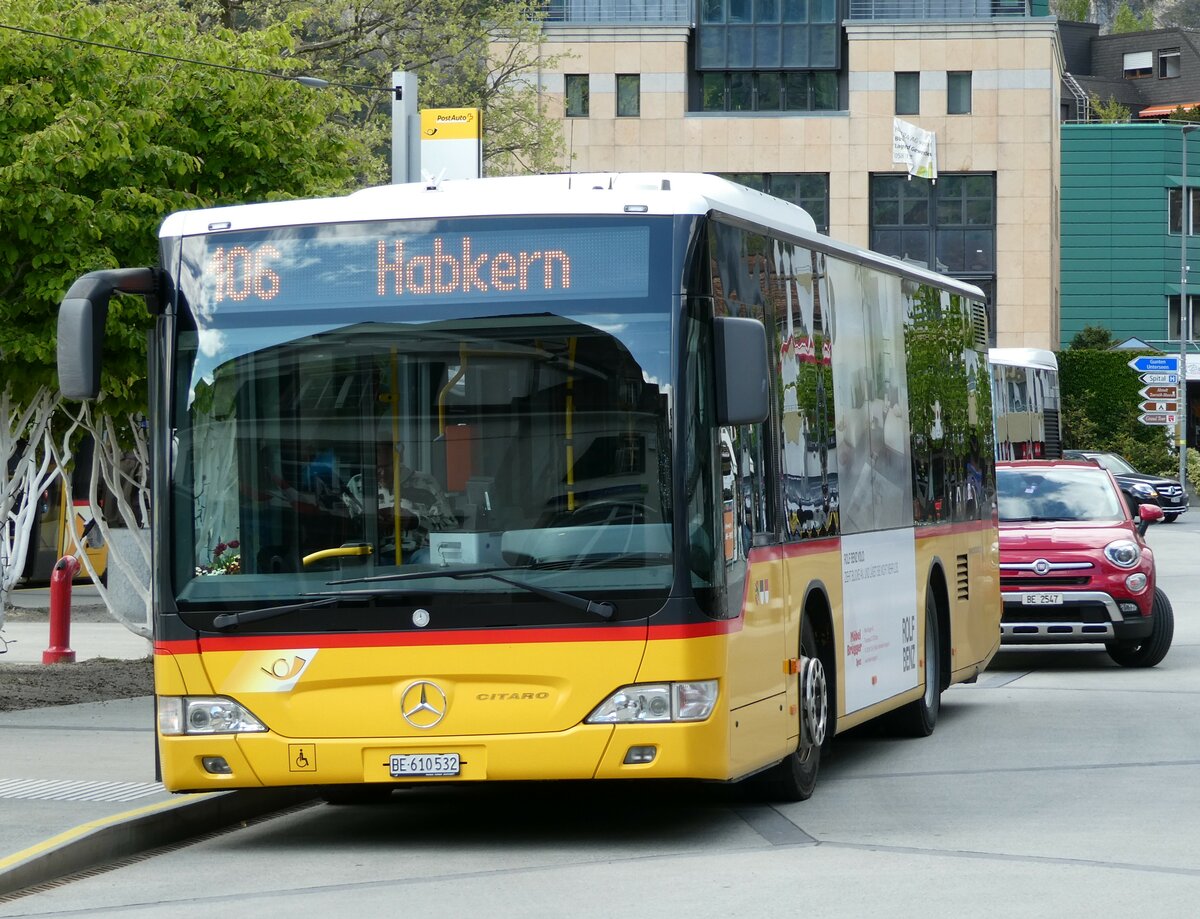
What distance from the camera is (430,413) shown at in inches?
355

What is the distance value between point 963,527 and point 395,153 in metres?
5.74

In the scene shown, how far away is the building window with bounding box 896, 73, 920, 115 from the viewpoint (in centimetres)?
6788

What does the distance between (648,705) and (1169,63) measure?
377ft

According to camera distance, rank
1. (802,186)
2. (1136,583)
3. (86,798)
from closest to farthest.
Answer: (86,798) → (1136,583) → (802,186)

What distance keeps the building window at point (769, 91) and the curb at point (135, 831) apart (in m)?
59.4

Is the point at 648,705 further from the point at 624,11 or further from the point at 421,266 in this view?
the point at 624,11

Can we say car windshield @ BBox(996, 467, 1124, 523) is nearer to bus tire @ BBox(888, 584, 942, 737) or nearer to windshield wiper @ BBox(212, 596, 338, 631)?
bus tire @ BBox(888, 584, 942, 737)

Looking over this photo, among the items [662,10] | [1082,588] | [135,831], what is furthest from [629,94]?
[135,831]

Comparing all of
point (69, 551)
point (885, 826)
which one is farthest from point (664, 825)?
point (69, 551)

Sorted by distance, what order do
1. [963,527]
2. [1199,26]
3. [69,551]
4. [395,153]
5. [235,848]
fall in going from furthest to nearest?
[1199,26] → [69,551] → [395,153] → [963,527] → [235,848]

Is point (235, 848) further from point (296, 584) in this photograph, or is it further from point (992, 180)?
point (992, 180)

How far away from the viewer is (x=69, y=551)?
1142 inches

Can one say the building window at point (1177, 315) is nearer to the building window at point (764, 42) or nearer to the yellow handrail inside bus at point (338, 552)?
the building window at point (764, 42)

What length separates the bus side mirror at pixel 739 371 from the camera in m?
8.96
